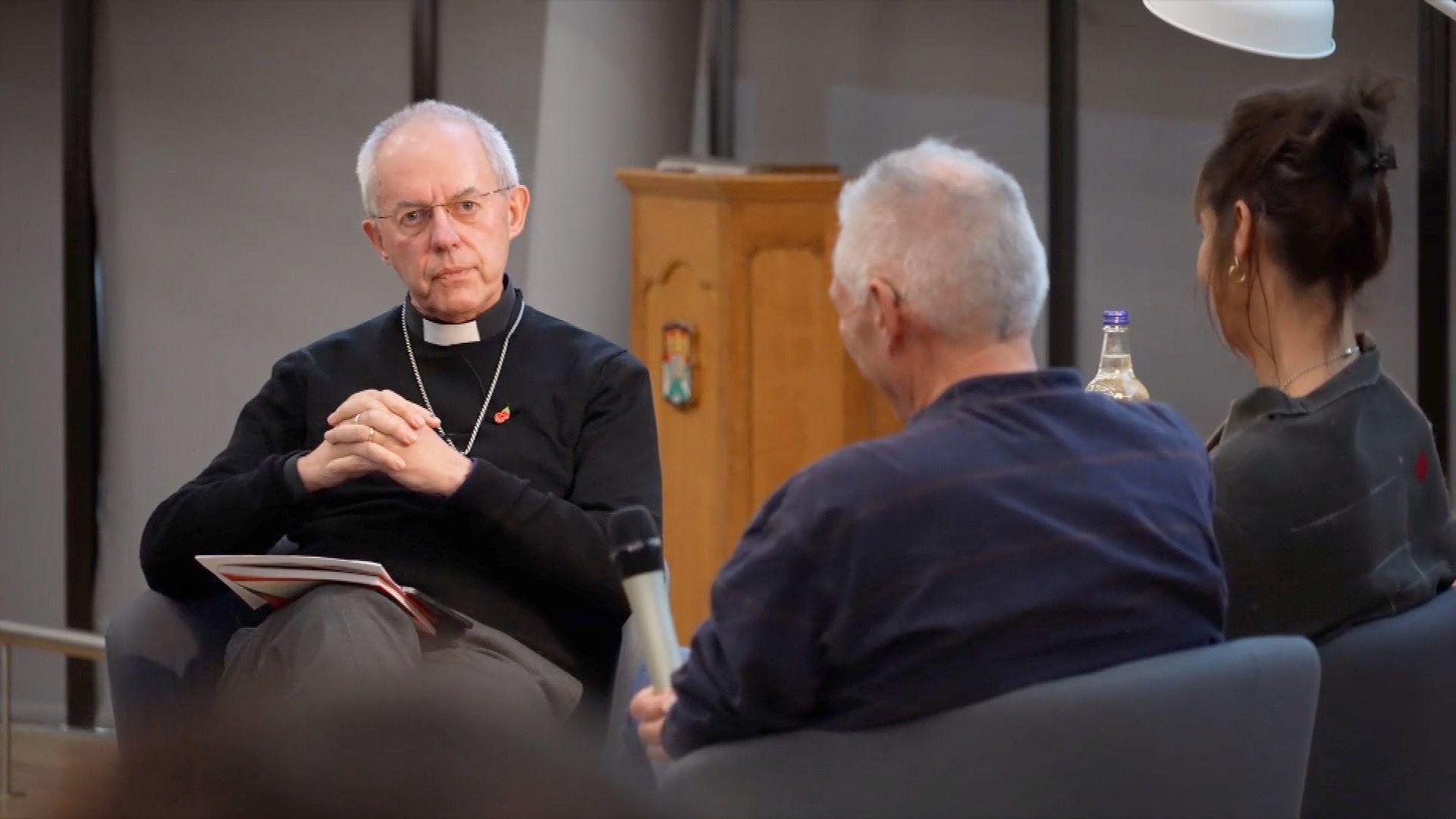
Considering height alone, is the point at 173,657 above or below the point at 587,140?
below

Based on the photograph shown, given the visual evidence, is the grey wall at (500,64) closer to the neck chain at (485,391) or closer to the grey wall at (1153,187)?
the grey wall at (1153,187)

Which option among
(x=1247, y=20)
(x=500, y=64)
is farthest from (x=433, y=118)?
(x=500, y=64)

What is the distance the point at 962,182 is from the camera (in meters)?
1.88

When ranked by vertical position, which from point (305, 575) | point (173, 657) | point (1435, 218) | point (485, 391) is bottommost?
point (173, 657)

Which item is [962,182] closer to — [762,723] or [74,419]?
[762,723]

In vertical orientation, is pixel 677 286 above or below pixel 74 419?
above

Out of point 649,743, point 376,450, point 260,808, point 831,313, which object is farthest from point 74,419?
point 260,808

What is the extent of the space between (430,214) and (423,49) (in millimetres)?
3354

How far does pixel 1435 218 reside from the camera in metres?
→ 4.62

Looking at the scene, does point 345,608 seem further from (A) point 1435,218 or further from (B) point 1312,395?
(A) point 1435,218

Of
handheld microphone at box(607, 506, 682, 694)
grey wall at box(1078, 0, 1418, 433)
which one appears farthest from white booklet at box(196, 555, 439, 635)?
grey wall at box(1078, 0, 1418, 433)

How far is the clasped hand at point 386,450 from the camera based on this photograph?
8.36 ft

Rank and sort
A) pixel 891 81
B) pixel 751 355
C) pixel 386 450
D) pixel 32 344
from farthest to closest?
1. pixel 32 344
2. pixel 891 81
3. pixel 751 355
4. pixel 386 450

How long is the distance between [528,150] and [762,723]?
4432 mm
